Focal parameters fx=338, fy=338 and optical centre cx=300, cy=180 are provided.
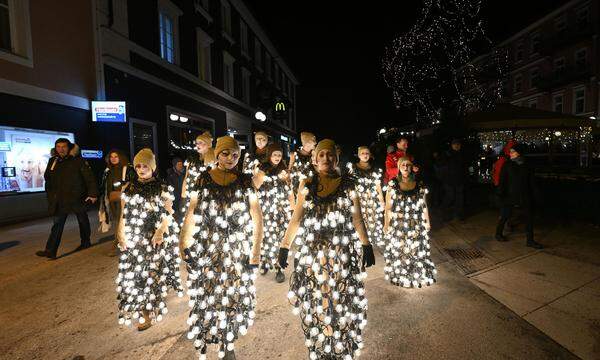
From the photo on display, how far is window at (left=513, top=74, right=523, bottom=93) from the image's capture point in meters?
35.4

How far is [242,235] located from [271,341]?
→ 3.70ft

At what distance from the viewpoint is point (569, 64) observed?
94.7ft

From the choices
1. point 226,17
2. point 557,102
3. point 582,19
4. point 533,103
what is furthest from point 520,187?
point 533,103

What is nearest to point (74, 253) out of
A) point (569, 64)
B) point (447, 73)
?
point (447, 73)

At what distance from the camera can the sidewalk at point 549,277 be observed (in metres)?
3.39

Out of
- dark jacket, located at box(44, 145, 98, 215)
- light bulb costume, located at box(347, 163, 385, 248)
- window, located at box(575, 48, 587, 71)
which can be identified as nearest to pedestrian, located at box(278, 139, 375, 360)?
light bulb costume, located at box(347, 163, 385, 248)

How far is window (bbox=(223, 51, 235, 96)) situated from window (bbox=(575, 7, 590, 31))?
89.0 feet

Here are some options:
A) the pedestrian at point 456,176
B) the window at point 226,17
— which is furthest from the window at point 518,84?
the pedestrian at point 456,176

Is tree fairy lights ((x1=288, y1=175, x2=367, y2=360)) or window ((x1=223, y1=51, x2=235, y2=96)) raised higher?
window ((x1=223, y1=51, x2=235, y2=96))

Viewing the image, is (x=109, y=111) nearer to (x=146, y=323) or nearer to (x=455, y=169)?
(x=146, y=323)

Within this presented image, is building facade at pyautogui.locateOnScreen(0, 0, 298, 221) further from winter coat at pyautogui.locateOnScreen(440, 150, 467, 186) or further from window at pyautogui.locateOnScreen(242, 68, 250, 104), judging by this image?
winter coat at pyautogui.locateOnScreen(440, 150, 467, 186)

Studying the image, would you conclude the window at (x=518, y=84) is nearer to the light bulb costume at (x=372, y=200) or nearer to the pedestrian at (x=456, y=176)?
the pedestrian at (x=456, y=176)

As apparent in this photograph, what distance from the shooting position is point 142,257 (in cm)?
351

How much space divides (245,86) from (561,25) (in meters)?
27.8
